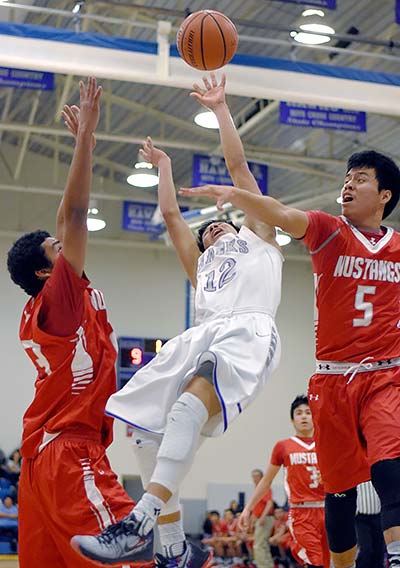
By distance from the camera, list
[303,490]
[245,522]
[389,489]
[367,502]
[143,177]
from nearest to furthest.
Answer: [389,489], [367,502], [245,522], [303,490], [143,177]

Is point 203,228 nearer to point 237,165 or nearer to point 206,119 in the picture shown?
point 237,165

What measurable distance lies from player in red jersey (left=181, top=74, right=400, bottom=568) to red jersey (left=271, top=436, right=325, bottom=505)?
A: 363 cm

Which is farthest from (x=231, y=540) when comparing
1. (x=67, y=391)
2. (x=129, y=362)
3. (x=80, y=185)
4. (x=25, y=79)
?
(x=80, y=185)

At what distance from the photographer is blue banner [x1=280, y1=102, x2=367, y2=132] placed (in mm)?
13133

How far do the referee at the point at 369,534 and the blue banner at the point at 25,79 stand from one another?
26.5 ft

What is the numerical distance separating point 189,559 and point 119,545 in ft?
2.39

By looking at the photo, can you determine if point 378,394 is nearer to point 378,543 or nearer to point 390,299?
point 390,299

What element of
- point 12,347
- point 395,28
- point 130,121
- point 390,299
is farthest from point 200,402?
point 12,347

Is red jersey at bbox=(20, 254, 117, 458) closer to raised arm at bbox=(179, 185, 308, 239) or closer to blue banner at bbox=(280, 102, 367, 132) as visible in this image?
raised arm at bbox=(179, 185, 308, 239)

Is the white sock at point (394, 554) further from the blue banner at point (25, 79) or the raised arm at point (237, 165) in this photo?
the blue banner at point (25, 79)

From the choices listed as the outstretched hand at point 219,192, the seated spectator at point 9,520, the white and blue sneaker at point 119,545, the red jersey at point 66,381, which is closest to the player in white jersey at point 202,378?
the white and blue sneaker at point 119,545

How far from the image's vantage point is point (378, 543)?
662 cm

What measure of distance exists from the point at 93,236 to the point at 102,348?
665 inches

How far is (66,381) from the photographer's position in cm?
468
